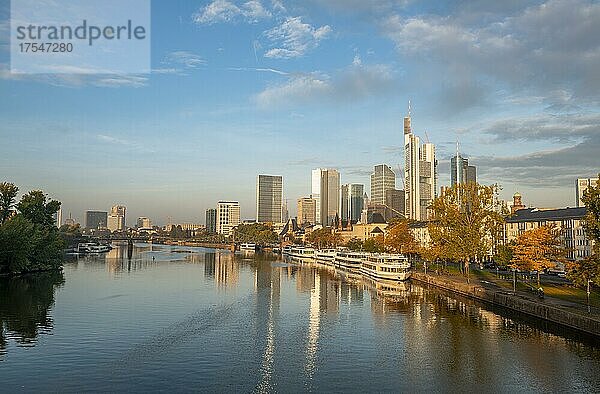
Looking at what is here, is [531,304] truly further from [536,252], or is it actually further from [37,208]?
[37,208]

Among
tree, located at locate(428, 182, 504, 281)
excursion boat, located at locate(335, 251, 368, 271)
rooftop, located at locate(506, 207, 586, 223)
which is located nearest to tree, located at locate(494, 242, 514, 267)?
tree, located at locate(428, 182, 504, 281)

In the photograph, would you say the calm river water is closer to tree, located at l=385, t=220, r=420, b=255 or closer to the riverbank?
the riverbank

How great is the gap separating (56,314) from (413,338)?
93.0 ft

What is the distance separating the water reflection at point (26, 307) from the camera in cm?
3766

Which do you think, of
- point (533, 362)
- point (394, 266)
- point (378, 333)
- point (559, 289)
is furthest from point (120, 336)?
point (394, 266)

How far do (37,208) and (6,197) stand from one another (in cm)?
463

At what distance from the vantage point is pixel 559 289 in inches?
2079

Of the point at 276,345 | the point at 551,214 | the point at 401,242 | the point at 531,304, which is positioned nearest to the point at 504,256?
the point at 531,304

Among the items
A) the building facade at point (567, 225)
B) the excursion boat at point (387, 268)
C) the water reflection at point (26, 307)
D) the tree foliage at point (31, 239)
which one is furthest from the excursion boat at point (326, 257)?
the water reflection at point (26, 307)

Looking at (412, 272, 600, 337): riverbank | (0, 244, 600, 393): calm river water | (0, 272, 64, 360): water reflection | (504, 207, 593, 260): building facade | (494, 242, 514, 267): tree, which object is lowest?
(0, 244, 600, 393): calm river water

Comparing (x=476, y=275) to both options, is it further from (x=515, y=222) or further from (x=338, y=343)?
(x=338, y=343)

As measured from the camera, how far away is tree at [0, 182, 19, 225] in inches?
3420

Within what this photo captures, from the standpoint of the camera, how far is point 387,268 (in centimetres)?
8075

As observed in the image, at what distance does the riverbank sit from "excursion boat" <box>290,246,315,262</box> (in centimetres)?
7510
